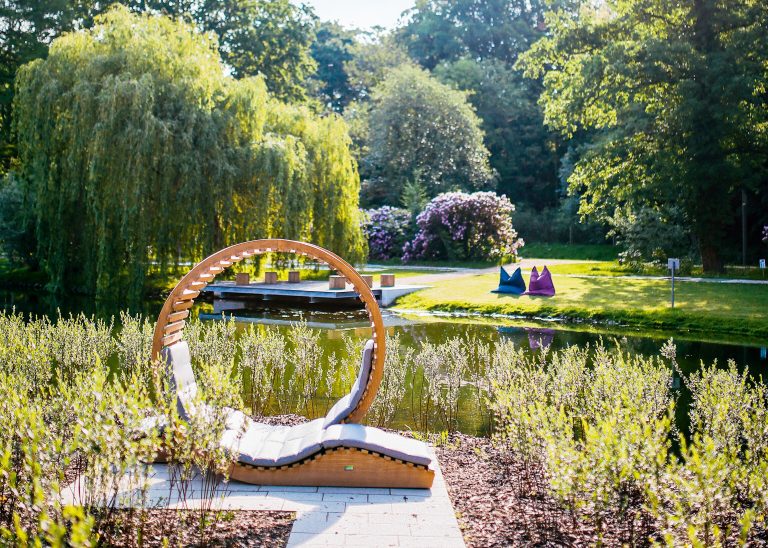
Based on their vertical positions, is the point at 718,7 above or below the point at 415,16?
below

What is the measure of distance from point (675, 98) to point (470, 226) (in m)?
10.4

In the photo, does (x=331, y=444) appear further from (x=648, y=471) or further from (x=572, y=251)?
(x=572, y=251)

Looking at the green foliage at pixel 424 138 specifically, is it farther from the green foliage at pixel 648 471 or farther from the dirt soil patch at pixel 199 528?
the dirt soil patch at pixel 199 528

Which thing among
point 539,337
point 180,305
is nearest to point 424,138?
point 539,337

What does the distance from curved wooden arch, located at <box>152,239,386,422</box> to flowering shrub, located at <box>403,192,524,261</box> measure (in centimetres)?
2386

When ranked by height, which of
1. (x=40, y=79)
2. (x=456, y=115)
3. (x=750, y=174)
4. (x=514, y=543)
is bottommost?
(x=514, y=543)

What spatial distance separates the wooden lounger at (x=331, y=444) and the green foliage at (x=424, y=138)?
102 ft

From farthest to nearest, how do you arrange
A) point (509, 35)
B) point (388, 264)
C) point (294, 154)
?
point (509, 35)
point (388, 264)
point (294, 154)

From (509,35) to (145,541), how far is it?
49947 mm

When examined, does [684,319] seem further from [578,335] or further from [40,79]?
[40,79]

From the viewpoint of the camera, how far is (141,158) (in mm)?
17234

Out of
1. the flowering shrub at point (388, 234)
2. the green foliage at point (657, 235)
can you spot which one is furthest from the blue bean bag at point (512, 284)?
the flowering shrub at point (388, 234)

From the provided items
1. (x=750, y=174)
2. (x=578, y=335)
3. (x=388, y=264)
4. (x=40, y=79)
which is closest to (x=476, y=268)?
(x=388, y=264)

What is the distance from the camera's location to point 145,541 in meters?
4.53
